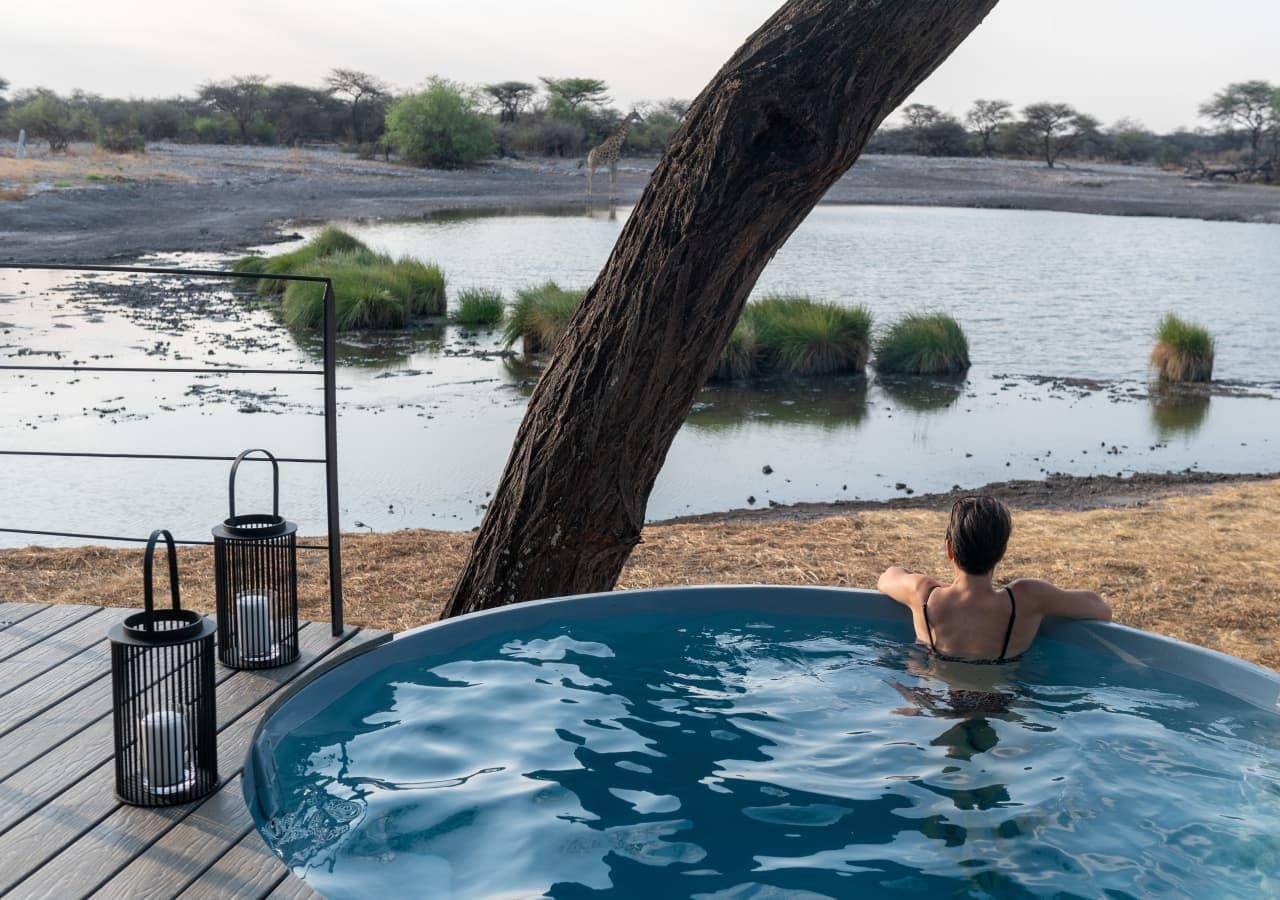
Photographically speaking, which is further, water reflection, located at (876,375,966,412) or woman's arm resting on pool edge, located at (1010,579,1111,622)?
water reflection, located at (876,375,966,412)

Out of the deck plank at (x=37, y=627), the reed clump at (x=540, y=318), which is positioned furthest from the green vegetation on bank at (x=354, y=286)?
the deck plank at (x=37, y=627)

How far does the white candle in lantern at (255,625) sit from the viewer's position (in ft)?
8.80

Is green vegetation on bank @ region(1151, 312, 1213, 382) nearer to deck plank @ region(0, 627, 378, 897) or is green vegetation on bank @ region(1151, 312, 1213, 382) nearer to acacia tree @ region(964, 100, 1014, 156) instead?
deck plank @ region(0, 627, 378, 897)

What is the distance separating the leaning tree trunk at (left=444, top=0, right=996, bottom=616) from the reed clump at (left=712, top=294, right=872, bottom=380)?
278 inches

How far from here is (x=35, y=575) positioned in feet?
16.6

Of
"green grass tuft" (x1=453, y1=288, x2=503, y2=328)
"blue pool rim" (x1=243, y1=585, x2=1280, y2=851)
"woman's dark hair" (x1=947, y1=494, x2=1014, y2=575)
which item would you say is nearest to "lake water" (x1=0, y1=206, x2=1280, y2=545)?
"green grass tuft" (x1=453, y1=288, x2=503, y2=328)

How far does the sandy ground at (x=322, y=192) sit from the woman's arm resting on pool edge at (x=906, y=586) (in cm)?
1383

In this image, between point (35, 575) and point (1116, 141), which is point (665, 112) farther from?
point (35, 575)

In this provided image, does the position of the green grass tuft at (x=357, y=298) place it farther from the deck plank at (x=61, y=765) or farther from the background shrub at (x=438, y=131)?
the background shrub at (x=438, y=131)

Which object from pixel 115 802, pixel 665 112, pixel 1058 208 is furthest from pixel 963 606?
pixel 665 112

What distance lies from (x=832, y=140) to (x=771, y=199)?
23 centimetres

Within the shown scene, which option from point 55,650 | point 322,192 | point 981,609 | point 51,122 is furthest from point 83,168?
point 981,609

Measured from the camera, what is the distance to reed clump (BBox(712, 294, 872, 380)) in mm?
10984

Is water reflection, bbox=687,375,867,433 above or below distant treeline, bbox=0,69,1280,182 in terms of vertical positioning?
below
